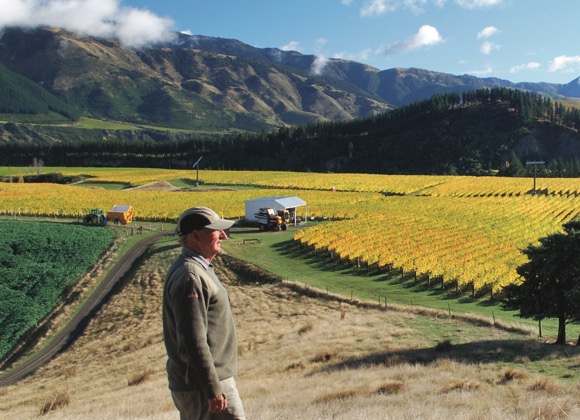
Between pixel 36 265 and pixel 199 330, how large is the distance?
124ft

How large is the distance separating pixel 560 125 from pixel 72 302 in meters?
141

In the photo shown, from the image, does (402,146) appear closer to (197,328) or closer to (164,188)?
(164,188)

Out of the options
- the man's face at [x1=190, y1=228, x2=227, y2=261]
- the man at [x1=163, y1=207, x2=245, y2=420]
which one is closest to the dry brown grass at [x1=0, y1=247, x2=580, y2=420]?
the man at [x1=163, y1=207, x2=245, y2=420]

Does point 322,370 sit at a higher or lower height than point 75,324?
higher

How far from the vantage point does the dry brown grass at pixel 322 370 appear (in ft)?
30.9

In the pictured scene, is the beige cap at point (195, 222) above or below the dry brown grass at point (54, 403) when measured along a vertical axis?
above

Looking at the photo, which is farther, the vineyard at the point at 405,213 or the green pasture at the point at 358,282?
the vineyard at the point at 405,213

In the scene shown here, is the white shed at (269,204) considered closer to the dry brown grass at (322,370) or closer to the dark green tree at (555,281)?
the dry brown grass at (322,370)

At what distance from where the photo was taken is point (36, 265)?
38406mm

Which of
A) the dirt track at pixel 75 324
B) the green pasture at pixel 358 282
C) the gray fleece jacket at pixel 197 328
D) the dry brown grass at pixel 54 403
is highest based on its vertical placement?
the gray fleece jacket at pixel 197 328

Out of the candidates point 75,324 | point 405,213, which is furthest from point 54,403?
point 405,213

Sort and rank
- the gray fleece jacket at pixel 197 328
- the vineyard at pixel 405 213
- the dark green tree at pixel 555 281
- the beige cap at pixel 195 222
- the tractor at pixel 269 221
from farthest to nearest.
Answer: the tractor at pixel 269 221, the vineyard at pixel 405 213, the dark green tree at pixel 555 281, the beige cap at pixel 195 222, the gray fleece jacket at pixel 197 328

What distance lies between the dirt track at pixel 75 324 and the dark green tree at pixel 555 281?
19935mm

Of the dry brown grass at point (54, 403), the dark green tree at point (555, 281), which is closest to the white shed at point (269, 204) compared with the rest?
the dark green tree at point (555, 281)
